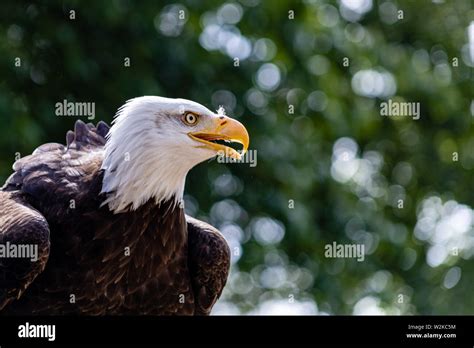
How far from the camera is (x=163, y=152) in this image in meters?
6.48

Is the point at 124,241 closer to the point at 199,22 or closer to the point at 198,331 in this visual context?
the point at 198,331

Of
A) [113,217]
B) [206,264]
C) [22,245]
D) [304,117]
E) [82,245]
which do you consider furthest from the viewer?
[304,117]

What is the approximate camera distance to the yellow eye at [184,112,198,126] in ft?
21.0

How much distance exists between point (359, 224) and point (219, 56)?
1962 mm

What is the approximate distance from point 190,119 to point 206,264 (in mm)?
856

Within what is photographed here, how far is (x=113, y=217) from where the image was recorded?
6.41 metres

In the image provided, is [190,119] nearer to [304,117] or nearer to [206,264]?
[206,264]

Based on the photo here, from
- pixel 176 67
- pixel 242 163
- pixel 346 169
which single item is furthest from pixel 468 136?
pixel 176 67

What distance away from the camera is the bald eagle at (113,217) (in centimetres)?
627

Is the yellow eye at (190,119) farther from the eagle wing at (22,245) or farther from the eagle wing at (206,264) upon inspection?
the eagle wing at (22,245)

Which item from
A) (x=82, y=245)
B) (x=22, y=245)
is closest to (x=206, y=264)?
(x=82, y=245)

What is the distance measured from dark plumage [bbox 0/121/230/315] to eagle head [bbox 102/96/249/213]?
7cm

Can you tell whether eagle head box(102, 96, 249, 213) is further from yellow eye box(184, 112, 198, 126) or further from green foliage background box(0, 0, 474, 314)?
green foliage background box(0, 0, 474, 314)

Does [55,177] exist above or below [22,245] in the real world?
above
